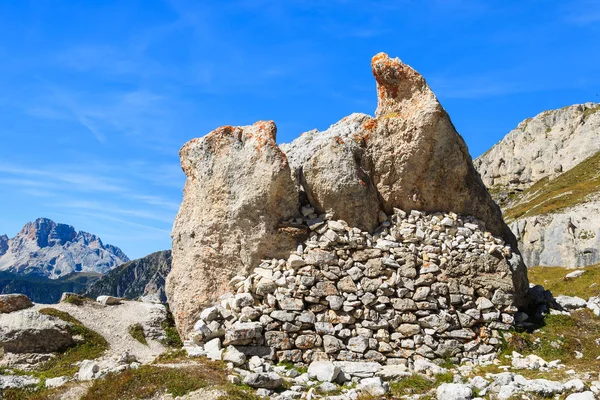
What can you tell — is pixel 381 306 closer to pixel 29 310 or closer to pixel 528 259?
pixel 29 310

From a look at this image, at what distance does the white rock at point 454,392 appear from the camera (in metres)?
11.0

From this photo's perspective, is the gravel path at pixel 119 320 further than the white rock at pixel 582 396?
Yes

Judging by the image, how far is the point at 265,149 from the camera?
17.4m

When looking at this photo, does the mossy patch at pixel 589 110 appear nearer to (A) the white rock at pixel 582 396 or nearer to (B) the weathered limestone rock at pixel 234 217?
(B) the weathered limestone rock at pixel 234 217

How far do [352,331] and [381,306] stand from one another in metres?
1.22

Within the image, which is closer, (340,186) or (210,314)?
(210,314)

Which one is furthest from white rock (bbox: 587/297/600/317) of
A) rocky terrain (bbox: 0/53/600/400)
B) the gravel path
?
the gravel path

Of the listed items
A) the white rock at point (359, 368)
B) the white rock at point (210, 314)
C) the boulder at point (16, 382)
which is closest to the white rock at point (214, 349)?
the white rock at point (210, 314)

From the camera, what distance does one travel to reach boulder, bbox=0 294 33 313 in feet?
69.7

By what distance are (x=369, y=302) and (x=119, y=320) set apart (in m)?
13.6

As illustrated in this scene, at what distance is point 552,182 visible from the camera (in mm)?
139500

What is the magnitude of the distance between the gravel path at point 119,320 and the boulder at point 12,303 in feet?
3.28

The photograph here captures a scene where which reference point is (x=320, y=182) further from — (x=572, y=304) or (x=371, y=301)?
(x=572, y=304)

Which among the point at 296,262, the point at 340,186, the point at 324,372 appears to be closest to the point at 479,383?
the point at 324,372
